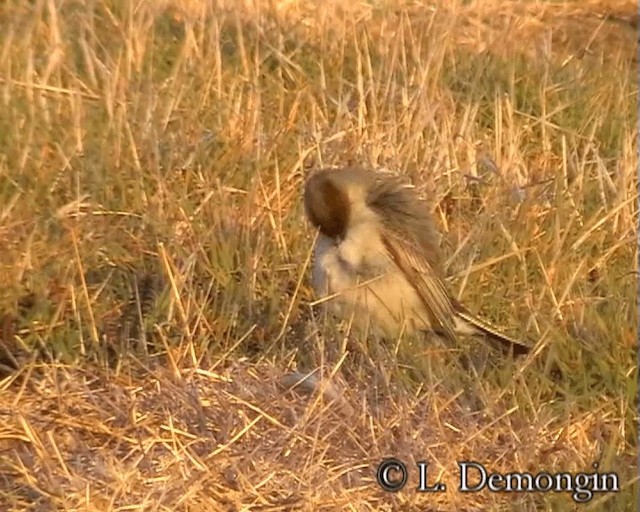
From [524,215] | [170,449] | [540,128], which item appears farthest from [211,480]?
[540,128]

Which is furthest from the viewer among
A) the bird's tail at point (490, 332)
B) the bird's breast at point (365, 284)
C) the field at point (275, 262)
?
the bird's breast at point (365, 284)

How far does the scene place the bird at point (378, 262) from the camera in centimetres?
420

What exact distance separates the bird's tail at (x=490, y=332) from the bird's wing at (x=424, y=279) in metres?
0.04

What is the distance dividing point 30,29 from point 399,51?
1.30 m

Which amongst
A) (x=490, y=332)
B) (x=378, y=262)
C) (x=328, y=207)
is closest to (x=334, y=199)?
(x=328, y=207)

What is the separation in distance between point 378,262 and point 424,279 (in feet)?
0.43

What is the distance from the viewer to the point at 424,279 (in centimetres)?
426

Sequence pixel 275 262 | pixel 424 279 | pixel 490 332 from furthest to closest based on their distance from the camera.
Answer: pixel 275 262 → pixel 424 279 → pixel 490 332

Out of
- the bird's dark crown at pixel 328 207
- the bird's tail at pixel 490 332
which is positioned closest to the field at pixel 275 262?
the bird's tail at pixel 490 332

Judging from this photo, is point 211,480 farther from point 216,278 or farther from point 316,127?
point 316,127

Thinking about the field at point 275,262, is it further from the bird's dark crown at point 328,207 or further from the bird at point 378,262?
the bird's dark crown at point 328,207

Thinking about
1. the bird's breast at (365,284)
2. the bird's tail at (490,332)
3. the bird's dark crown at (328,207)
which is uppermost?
the bird's dark crown at (328,207)

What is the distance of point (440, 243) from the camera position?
461cm

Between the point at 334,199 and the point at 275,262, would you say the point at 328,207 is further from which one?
the point at 275,262
